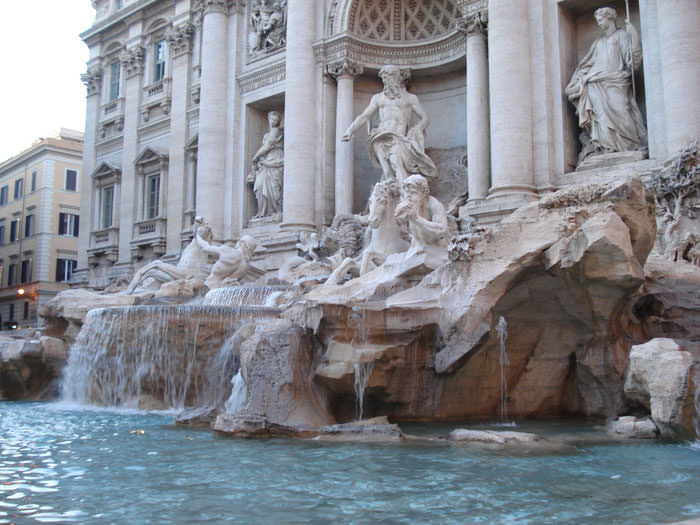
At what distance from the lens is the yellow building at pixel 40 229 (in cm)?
3916

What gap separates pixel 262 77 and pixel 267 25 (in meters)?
1.51

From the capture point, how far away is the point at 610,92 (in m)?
13.8

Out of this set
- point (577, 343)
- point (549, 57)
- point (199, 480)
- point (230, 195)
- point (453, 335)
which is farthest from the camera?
point (230, 195)

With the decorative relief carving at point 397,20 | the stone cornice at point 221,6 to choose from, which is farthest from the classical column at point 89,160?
the decorative relief carving at point 397,20

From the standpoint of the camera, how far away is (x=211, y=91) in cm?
2106

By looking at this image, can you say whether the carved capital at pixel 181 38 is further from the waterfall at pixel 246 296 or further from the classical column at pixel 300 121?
the waterfall at pixel 246 296

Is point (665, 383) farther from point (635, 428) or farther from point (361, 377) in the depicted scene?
point (361, 377)

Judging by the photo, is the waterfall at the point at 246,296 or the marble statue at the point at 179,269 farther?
the marble statue at the point at 179,269

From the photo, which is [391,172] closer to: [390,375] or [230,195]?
[230,195]

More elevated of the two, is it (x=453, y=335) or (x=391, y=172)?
(x=391, y=172)

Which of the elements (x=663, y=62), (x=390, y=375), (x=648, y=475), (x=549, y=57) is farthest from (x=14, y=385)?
(x=663, y=62)

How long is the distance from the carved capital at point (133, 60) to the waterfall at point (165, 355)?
16998 mm

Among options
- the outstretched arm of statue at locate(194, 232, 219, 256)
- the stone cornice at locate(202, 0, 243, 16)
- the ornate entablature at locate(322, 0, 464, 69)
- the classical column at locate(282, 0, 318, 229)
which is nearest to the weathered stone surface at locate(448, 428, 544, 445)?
the outstretched arm of statue at locate(194, 232, 219, 256)

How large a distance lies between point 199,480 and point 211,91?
1748 centimetres
